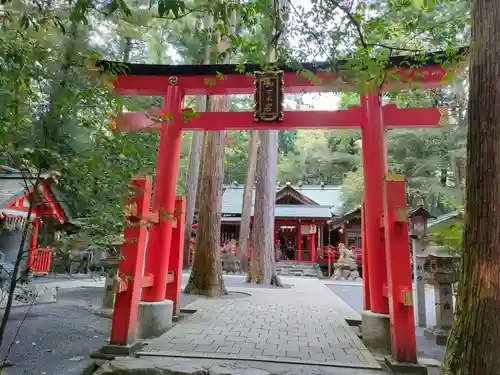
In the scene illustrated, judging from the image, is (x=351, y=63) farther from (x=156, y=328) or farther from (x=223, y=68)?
(x=156, y=328)

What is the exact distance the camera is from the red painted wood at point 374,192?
4770mm

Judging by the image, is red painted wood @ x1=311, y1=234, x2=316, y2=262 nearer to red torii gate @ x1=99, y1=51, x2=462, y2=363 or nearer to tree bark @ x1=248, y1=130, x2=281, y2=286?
tree bark @ x1=248, y1=130, x2=281, y2=286

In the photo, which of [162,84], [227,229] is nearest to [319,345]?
[162,84]

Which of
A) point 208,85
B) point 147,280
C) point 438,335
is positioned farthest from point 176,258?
point 438,335

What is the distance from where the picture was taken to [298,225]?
22.0 meters

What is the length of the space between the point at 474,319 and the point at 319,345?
233 centimetres

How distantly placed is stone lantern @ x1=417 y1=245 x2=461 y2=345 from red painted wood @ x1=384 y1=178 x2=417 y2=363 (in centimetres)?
192

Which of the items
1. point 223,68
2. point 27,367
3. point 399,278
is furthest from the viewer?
point 223,68

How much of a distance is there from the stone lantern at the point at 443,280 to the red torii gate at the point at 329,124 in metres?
1.18

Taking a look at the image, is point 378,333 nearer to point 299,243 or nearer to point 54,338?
point 54,338

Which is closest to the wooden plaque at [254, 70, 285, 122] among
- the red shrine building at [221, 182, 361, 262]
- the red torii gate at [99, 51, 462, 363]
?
the red torii gate at [99, 51, 462, 363]

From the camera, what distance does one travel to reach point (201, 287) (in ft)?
30.0

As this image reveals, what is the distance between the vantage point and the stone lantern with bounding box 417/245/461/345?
561cm

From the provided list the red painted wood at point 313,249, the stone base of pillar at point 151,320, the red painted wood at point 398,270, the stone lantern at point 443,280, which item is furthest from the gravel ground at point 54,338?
the red painted wood at point 313,249
